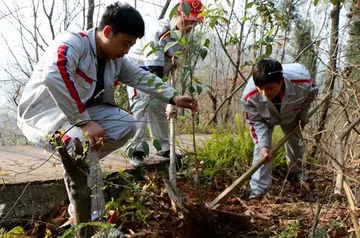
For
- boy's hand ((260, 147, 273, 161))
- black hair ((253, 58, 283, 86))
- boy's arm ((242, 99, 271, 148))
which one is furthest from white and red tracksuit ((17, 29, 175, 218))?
boy's arm ((242, 99, 271, 148))

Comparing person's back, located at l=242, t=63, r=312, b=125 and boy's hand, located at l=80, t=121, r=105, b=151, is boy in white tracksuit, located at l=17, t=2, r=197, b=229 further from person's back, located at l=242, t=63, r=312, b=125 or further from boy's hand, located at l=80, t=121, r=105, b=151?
person's back, located at l=242, t=63, r=312, b=125

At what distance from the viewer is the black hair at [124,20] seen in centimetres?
254

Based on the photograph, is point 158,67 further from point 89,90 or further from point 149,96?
point 89,90

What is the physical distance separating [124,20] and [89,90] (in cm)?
51

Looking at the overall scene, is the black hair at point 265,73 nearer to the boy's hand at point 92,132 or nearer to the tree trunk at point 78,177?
the boy's hand at point 92,132

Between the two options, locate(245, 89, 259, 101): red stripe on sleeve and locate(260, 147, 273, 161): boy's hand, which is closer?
locate(260, 147, 273, 161): boy's hand

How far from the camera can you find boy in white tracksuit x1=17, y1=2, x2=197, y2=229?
7.69ft

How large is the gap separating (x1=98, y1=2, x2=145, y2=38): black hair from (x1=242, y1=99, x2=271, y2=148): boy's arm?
5.86 feet

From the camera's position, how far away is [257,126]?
164 inches

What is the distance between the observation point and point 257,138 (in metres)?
4.12

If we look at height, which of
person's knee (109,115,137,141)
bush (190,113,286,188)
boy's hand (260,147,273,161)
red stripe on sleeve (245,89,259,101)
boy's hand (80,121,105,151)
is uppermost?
red stripe on sleeve (245,89,259,101)

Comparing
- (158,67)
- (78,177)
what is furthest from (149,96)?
(78,177)

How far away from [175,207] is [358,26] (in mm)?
4964

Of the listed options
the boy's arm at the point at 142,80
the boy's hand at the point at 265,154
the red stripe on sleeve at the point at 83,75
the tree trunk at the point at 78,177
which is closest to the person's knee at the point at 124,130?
the boy's arm at the point at 142,80
